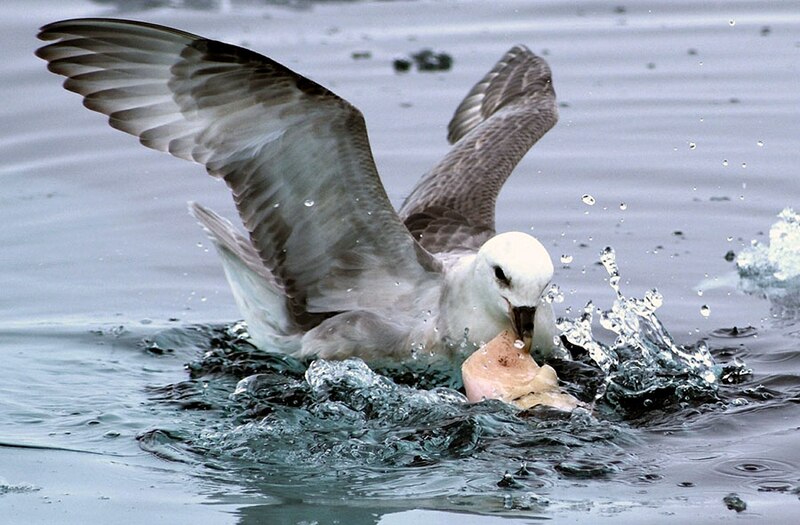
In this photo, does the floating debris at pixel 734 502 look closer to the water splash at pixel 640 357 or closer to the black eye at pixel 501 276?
the water splash at pixel 640 357

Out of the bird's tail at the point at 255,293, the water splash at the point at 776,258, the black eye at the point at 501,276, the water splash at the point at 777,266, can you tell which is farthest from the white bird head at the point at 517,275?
the water splash at the point at 776,258

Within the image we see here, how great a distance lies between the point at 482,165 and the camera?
7.88 meters

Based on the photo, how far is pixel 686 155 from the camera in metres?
9.63

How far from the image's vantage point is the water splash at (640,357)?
6.12 m

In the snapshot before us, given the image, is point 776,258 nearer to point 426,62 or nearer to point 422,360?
point 422,360

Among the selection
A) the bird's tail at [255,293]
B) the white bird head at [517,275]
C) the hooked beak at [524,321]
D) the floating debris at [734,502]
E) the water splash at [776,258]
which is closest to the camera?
the floating debris at [734,502]

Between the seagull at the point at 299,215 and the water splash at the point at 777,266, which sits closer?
the seagull at the point at 299,215

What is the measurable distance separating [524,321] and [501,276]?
209mm

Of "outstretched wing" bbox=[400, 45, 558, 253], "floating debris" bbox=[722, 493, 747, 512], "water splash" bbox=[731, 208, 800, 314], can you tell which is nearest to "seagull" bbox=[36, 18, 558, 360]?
"outstretched wing" bbox=[400, 45, 558, 253]

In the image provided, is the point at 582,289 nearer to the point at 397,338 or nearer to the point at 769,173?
the point at 397,338

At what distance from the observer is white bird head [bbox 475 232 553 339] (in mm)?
6055

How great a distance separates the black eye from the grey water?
0.58 m

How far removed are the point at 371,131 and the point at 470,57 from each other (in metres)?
1.71

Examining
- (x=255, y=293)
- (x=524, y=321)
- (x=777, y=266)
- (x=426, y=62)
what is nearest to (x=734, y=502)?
(x=524, y=321)
